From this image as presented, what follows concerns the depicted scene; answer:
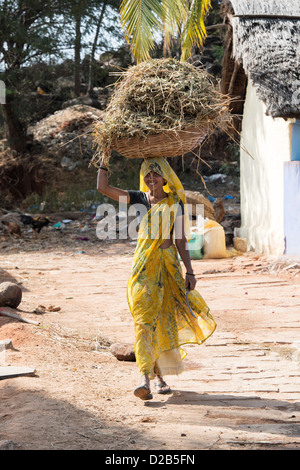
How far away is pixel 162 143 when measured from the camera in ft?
12.7

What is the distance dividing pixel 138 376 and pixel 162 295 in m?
0.80

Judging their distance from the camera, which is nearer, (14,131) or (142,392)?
(142,392)

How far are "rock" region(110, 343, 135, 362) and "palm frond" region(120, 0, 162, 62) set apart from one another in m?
5.15

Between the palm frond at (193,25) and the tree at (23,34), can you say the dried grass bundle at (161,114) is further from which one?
the tree at (23,34)

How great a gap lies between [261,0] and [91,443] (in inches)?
335

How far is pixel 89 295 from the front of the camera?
755 cm

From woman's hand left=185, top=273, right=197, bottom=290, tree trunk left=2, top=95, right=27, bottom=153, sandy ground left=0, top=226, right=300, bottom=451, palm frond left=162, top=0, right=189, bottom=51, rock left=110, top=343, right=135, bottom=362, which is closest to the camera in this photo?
sandy ground left=0, top=226, right=300, bottom=451

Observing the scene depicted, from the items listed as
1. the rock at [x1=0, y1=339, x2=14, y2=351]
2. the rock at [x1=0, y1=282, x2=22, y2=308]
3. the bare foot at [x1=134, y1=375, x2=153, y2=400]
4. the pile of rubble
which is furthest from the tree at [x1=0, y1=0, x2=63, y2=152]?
the bare foot at [x1=134, y1=375, x2=153, y2=400]

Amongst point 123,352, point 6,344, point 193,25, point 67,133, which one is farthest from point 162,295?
point 67,133

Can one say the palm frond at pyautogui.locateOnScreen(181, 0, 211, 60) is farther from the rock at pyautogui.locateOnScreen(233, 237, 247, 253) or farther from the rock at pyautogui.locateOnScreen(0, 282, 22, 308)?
the rock at pyautogui.locateOnScreen(0, 282, 22, 308)

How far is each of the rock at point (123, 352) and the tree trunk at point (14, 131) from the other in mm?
13394

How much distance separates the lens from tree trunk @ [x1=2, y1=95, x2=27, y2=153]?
17156 millimetres

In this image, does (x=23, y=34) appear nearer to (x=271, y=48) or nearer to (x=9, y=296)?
(x=271, y=48)

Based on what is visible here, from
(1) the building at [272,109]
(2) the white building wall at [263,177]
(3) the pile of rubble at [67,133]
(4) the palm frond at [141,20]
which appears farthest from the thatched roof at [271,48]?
(3) the pile of rubble at [67,133]
